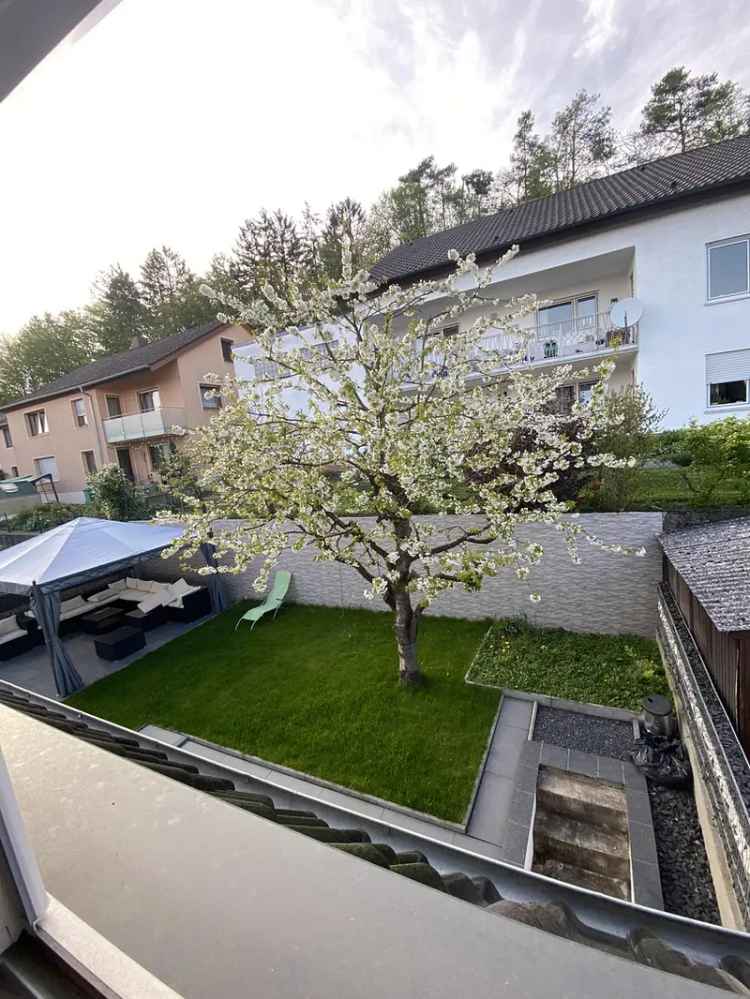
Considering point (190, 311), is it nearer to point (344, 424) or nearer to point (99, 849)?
point (344, 424)

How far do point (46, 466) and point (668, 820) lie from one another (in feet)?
91.3

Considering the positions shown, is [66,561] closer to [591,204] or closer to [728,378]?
[728,378]

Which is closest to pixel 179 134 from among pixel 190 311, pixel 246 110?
pixel 246 110

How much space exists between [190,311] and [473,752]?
101 ft

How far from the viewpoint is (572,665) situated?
617cm

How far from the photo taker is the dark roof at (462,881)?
2.49 feet

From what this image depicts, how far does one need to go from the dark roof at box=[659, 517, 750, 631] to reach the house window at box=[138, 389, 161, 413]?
65.7ft

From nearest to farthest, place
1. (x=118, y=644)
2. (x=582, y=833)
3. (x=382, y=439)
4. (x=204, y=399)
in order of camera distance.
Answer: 1. (x=582, y=833)
2. (x=382, y=439)
3. (x=118, y=644)
4. (x=204, y=399)

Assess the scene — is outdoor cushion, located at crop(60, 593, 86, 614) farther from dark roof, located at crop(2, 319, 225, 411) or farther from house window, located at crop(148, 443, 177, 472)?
dark roof, located at crop(2, 319, 225, 411)

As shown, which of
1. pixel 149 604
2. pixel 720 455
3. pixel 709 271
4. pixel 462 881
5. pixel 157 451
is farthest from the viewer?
pixel 157 451

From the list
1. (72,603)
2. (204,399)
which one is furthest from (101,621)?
(204,399)

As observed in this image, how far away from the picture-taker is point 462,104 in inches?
91.1

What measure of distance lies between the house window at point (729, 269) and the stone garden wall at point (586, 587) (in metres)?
8.78

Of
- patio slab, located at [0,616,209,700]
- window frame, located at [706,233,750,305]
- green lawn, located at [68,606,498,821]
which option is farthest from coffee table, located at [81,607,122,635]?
window frame, located at [706,233,750,305]
